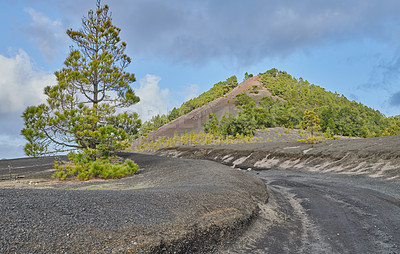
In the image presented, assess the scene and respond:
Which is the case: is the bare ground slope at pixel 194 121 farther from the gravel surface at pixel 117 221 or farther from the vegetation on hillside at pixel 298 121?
the gravel surface at pixel 117 221

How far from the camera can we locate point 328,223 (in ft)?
21.9

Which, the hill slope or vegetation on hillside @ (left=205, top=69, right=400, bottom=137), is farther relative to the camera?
the hill slope

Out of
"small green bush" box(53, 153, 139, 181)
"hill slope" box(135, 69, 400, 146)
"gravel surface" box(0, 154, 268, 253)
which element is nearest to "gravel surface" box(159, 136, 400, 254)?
"gravel surface" box(0, 154, 268, 253)

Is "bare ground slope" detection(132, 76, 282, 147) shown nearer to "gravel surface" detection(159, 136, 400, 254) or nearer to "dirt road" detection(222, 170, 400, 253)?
"gravel surface" detection(159, 136, 400, 254)

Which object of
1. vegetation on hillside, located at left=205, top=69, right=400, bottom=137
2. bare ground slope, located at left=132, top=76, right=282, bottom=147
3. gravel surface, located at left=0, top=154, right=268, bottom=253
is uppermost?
bare ground slope, located at left=132, top=76, right=282, bottom=147

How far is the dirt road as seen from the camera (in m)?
5.22

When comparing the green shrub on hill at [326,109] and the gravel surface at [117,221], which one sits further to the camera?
the green shrub on hill at [326,109]

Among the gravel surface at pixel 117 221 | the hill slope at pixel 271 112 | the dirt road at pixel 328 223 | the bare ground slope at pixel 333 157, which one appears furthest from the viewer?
the hill slope at pixel 271 112

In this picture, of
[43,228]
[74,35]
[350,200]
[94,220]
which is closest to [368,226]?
[350,200]

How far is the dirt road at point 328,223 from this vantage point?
205 inches

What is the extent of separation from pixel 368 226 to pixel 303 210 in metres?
2.02

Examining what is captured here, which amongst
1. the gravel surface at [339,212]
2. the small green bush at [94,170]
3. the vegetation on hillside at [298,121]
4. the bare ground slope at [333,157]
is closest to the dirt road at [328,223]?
the gravel surface at [339,212]

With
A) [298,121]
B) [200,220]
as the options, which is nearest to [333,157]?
[200,220]

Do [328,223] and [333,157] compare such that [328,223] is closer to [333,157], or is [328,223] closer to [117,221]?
[117,221]
